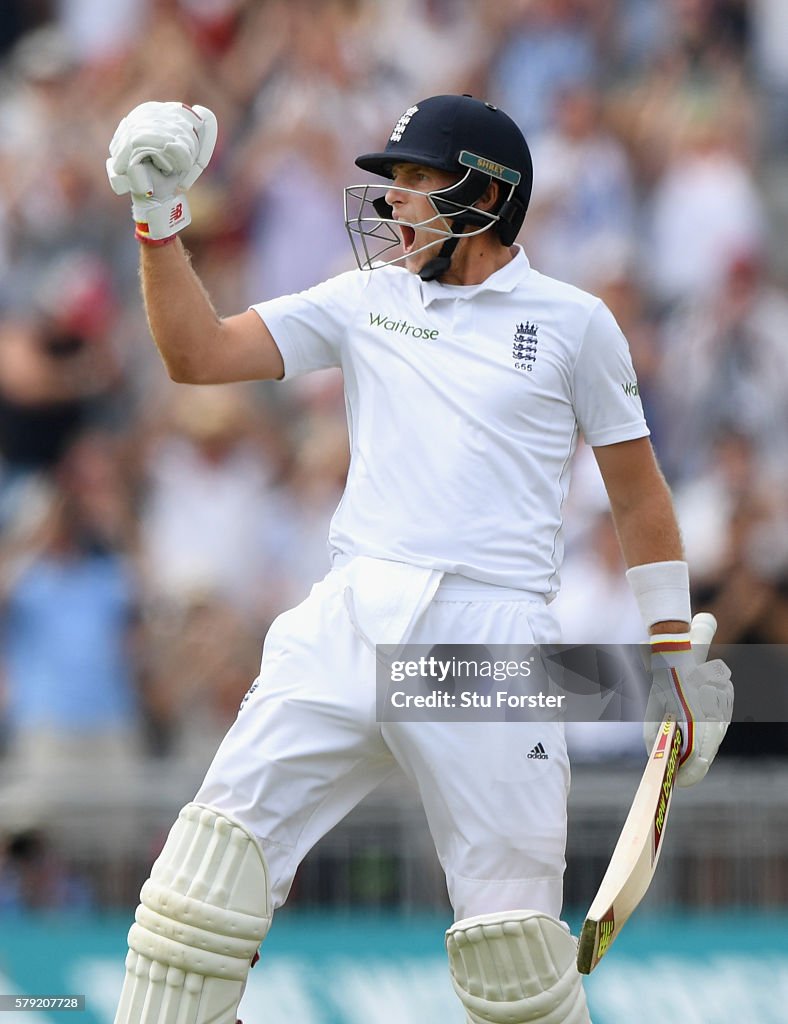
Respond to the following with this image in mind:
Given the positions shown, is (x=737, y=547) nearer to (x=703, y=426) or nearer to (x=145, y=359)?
(x=703, y=426)

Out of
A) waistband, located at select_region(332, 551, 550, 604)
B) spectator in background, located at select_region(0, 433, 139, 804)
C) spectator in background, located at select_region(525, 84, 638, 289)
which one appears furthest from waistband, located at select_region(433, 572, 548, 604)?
spectator in background, located at select_region(525, 84, 638, 289)

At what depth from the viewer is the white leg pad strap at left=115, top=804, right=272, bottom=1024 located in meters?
3.65

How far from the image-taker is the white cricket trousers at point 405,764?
3799 mm

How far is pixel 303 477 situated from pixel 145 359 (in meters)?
0.96

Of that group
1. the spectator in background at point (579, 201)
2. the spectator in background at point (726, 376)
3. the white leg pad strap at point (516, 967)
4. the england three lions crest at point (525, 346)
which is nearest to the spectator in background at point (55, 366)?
the spectator in background at point (579, 201)

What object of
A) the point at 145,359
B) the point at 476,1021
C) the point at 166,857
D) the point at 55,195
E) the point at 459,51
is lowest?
the point at 476,1021

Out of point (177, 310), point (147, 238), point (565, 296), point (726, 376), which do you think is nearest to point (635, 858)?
point (565, 296)

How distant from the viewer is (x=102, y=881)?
6824 millimetres

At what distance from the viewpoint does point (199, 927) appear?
3.66m

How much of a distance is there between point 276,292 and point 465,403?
3.92 meters

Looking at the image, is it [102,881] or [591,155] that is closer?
[102,881]

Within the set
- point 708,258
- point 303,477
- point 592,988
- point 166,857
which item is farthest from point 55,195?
point 166,857

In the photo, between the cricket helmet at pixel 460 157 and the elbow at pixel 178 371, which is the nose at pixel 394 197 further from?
the elbow at pixel 178 371

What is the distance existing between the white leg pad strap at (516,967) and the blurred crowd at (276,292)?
314 cm
